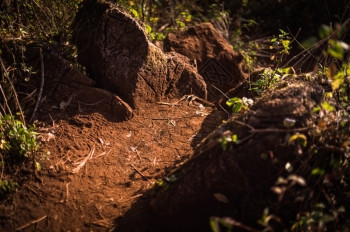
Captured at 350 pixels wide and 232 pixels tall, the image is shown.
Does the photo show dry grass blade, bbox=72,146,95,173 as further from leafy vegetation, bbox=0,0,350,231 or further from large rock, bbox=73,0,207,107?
large rock, bbox=73,0,207,107

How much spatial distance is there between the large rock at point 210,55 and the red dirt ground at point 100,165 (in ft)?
2.87

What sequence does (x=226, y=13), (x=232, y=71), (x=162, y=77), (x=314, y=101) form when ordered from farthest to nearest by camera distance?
1. (x=226, y=13)
2. (x=232, y=71)
3. (x=162, y=77)
4. (x=314, y=101)

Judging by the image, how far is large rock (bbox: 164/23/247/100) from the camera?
434 cm

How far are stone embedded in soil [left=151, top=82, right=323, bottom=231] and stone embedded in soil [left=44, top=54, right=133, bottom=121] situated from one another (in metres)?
1.32

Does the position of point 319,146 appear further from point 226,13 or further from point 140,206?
point 226,13

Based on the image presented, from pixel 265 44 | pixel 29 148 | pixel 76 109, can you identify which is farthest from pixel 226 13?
pixel 29 148

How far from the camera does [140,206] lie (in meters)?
2.39

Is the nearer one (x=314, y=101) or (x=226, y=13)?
(x=314, y=101)

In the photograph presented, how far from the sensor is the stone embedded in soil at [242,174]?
1.99 m

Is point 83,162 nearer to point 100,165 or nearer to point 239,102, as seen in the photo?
point 100,165

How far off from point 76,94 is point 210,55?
7.05ft

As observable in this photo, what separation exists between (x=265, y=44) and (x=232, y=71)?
90.9 inches

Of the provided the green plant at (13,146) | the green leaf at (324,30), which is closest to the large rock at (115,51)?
the green plant at (13,146)

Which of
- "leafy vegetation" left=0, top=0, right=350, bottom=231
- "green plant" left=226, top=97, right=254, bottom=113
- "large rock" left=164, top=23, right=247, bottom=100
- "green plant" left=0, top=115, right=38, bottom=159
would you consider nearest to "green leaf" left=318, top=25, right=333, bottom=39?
"leafy vegetation" left=0, top=0, right=350, bottom=231
